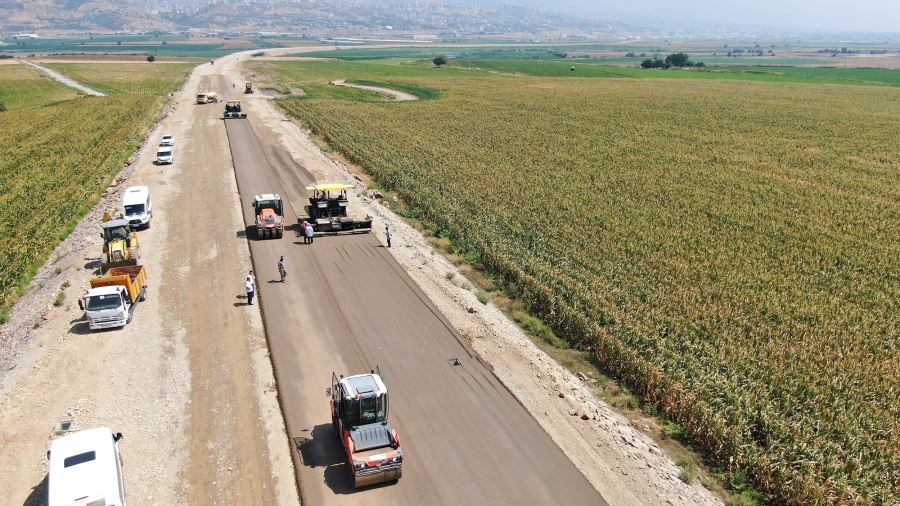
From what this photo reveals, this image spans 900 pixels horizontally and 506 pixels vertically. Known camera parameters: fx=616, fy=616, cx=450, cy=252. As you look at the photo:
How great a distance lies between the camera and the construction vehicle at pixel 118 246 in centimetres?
3175

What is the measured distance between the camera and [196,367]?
76.9 feet

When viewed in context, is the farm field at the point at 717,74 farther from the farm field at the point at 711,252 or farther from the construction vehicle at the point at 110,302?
the construction vehicle at the point at 110,302

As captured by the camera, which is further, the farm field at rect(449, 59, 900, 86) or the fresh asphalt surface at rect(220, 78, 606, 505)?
the farm field at rect(449, 59, 900, 86)

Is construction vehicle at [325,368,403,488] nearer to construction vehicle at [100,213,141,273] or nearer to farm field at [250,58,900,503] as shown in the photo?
farm field at [250,58,900,503]

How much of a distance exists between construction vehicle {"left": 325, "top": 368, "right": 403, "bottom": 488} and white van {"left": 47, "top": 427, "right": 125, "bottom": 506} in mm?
5951

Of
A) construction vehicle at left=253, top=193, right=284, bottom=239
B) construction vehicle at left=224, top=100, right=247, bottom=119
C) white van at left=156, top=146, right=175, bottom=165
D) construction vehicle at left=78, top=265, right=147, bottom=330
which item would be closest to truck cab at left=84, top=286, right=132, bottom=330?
construction vehicle at left=78, top=265, right=147, bottom=330

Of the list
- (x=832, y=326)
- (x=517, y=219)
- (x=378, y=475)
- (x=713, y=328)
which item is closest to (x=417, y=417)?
(x=378, y=475)

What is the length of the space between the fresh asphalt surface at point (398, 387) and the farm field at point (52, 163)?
13.5 meters

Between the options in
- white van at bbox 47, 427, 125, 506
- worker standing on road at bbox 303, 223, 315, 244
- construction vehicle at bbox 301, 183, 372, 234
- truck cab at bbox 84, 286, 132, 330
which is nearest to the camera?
white van at bbox 47, 427, 125, 506

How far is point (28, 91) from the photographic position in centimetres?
11319

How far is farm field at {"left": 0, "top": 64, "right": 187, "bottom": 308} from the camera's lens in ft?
119

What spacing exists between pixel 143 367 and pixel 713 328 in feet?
75.7

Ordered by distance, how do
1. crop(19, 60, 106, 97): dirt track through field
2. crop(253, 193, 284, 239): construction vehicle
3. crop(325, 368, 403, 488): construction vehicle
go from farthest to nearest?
crop(19, 60, 106, 97): dirt track through field, crop(253, 193, 284, 239): construction vehicle, crop(325, 368, 403, 488): construction vehicle

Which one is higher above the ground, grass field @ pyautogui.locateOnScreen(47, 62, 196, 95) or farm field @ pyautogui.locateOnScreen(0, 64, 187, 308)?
grass field @ pyautogui.locateOnScreen(47, 62, 196, 95)
